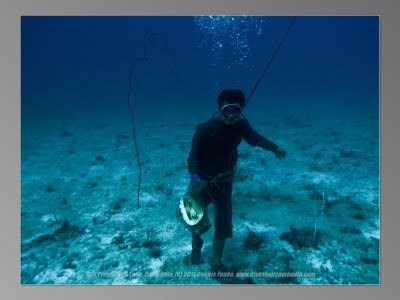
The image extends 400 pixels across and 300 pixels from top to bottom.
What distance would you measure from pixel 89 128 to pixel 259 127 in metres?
9.19

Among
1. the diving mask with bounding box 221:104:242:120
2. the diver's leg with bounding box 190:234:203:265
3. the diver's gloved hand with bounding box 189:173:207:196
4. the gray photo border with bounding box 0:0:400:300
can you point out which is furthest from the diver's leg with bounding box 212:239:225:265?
the gray photo border with bounding box 0:0:400:300

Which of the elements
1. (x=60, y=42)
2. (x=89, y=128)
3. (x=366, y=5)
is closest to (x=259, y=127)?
(x=89, y=128)

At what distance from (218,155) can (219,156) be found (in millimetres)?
21

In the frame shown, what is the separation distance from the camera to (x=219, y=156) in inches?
151

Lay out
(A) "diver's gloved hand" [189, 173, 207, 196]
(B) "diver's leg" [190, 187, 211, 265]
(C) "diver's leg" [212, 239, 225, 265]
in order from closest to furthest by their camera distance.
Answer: (A) "diver's gloved hand" [189, 173, 207, 196]
(B) "diver's leg" [190, 187, 211, 265]
(C) "diver's leg" [212, 239, 225, 265]

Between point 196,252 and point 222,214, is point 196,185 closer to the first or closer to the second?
point 222,214

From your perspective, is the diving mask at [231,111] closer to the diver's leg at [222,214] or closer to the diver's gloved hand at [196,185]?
the diver's gloved hand at [196,185]

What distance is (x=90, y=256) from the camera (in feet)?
15.8

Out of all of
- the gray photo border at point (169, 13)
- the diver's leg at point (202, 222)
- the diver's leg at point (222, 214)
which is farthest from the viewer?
the gray photo border at point (169, 13)

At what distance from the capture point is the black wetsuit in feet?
11.9

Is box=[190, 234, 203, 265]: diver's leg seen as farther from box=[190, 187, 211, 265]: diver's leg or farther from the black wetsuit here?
the black wetsuit

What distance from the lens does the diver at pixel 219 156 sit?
354 centimetres

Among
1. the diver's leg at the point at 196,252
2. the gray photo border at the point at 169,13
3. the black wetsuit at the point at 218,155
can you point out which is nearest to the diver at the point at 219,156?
the black wetsuit at the point at 218,155

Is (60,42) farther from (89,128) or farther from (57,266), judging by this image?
(57,266)
